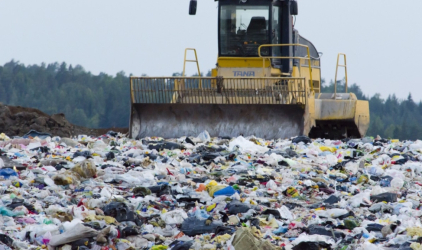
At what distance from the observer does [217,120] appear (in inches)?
418

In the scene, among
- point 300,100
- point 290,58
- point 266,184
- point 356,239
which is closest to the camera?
point 356,239

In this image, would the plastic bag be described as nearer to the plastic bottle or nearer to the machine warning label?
the plastic bottle

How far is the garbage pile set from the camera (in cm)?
493

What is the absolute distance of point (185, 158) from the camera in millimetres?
8367

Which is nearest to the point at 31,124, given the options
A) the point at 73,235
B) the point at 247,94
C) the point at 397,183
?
the point at 247,94

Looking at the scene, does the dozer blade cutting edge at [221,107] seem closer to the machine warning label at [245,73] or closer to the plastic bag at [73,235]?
the machine warning label at [245,73]

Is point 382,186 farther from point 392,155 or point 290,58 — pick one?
point 290,58

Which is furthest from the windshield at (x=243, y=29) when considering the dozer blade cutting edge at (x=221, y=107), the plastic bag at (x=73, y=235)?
the plastic bag at (x=73, y=235)

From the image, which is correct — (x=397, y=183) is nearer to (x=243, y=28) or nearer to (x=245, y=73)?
(x=245, y=73)

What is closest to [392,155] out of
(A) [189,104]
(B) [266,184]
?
(B) [266,184]

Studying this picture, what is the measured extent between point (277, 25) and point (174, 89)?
201 centimetres

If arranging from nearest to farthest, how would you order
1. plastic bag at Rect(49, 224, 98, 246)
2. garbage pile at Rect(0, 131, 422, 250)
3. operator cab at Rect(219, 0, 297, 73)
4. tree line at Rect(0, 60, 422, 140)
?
plastic bag at Rect(49, 224, 98, 246), garbage pile at Rect(0, 131, 422, 250), operator cab at Rect(219, 0, 297, 73), tree line at Rect(0, 60, 422, 140)

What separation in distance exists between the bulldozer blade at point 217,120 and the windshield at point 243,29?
4.30 feet

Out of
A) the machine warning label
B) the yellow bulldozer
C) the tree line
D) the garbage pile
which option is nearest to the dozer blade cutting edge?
the yellow bulldozer
